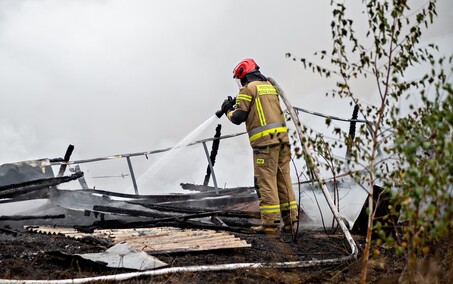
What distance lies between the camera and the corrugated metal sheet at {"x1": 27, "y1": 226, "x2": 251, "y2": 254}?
18.6 feet

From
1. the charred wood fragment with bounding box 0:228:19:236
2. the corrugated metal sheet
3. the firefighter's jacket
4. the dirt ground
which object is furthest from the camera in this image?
the firefighter's jacket

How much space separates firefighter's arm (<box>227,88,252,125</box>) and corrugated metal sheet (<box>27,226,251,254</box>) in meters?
1.57

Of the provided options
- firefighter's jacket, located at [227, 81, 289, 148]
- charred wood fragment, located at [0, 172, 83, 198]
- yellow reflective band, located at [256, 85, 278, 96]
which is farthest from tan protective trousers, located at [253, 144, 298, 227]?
charred wood fragment, located at [0, 172, 83, 198]

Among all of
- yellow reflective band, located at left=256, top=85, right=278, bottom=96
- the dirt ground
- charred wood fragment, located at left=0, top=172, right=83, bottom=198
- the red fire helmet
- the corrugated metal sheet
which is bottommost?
the dirt ground

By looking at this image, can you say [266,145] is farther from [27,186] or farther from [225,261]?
[27,186]

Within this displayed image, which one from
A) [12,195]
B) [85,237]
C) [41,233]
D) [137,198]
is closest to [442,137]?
[85,237]

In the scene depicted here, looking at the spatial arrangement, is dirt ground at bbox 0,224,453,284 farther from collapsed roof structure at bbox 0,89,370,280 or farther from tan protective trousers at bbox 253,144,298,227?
tan protective trousers at bbox 253,144,298,227

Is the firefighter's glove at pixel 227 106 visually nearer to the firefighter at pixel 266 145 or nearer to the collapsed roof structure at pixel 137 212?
the firefighter at pixel 266 145

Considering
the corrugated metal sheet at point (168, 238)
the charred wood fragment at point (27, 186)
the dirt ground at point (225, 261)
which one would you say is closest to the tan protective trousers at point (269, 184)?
the dirt ground at point (225, 261)

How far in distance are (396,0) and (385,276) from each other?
2.45 m

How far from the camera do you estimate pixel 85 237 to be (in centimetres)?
602

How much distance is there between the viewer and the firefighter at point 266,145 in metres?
7.46

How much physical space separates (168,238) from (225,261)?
39.5 inches

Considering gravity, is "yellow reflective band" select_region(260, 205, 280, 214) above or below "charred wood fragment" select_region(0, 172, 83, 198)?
below
